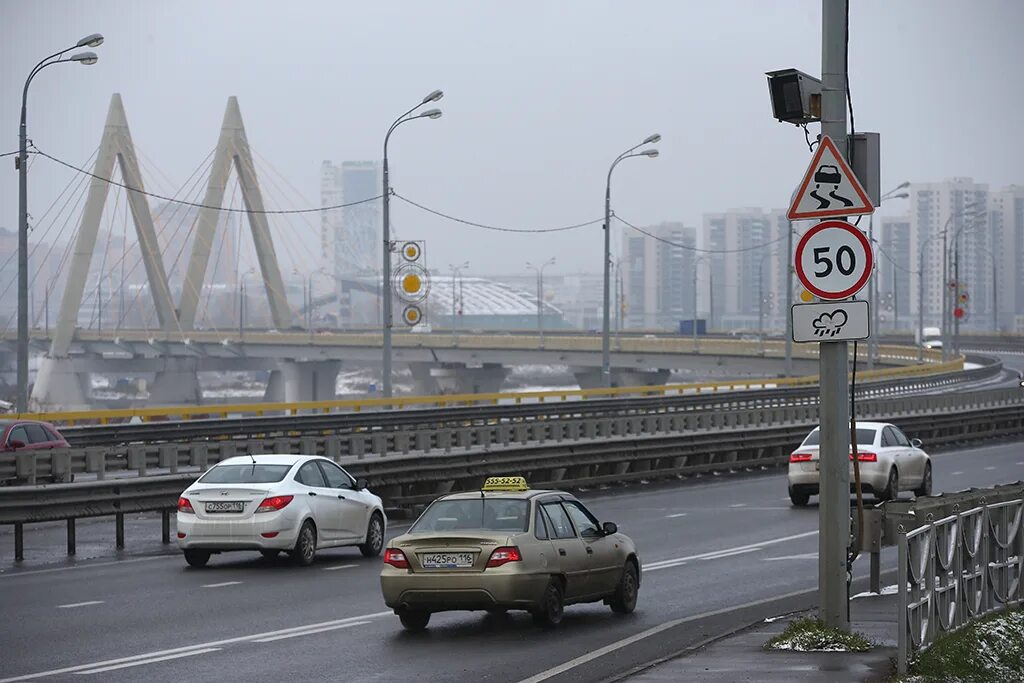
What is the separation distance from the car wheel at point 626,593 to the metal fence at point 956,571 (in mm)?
3724

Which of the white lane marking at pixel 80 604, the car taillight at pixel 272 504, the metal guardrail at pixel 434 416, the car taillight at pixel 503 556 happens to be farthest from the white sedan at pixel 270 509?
the metal guardrail at pixel 434 416

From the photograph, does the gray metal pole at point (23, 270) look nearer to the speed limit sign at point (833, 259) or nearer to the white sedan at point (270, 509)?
the white sedan at point (270, 509)

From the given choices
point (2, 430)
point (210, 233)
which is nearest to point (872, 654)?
point (2, 430)

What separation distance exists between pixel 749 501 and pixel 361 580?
504 inches

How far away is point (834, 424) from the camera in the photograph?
431 inches

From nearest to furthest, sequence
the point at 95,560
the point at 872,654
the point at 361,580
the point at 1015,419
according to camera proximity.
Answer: the point at 872,654 → the point at 361,580 → the point at 95,560 → the point at 1015,419

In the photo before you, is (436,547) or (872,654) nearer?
(872,654)

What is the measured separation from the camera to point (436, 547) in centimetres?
1342

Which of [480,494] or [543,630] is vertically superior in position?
[480,494]

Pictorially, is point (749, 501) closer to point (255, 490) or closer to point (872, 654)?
point (255, 490)

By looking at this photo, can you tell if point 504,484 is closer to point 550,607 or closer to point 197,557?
point 550,607

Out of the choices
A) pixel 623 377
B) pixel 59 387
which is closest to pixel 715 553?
pixel 59 387

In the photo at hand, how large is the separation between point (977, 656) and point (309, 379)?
106730 mm

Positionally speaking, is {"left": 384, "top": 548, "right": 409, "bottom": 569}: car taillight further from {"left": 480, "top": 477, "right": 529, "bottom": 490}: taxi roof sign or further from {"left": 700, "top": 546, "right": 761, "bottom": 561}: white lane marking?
{"left": 700, "top": 546, "right": 761, "bottom": 561}: white lane marking
